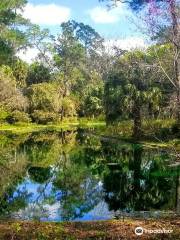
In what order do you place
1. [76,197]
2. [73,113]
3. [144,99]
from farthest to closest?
[73,113] → [144,99] → [76,197]

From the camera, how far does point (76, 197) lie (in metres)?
16.1

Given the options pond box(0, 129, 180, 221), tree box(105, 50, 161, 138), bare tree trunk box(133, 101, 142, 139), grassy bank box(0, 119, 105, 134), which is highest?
tree box(105, 50, 161, 138)

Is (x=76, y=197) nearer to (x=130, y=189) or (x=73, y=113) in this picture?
(x=130, y=189)

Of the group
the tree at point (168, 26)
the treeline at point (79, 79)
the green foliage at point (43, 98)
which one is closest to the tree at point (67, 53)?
the treeline at point (79, 79)

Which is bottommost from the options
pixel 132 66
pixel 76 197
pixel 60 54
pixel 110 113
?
pixel 76 197

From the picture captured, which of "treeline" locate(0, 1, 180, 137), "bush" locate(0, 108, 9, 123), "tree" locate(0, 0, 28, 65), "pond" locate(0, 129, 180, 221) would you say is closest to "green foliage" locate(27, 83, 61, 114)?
"treeline" locate(0, 1, 180, 137)

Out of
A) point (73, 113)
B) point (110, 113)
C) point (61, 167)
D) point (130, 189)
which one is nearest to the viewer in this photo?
point (130, 189)

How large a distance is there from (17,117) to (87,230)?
165 feet

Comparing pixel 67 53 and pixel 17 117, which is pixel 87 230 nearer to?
pixel 17 117

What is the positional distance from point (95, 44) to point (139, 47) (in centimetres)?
6860

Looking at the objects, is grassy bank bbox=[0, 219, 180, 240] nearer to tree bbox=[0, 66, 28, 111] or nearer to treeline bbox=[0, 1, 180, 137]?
treeline bbox=[0, 1, 180, 137]

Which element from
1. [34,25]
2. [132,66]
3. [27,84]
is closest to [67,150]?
[132,66]

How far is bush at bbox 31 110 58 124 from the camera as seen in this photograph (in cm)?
6156

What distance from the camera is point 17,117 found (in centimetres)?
5878
